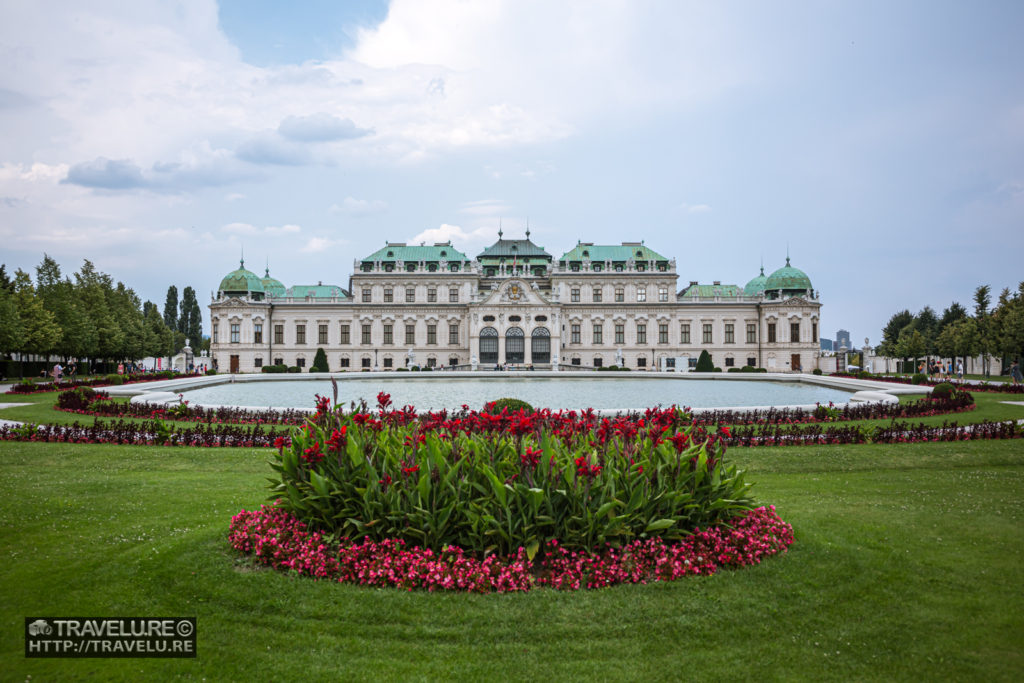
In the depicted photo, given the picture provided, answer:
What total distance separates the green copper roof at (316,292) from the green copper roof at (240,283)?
3660mm

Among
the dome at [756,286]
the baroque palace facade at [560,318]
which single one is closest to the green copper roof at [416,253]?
the baroque palace facade at [560,318]

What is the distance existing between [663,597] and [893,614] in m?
2.12

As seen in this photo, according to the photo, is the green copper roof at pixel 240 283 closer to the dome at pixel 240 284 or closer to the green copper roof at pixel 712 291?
the dome at pixel 240 284

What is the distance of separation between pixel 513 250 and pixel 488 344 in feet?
49.3

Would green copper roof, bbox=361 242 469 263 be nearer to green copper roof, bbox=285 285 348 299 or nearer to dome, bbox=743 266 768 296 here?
green copper roof, bbox=285 285 348 299

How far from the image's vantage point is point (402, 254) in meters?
73.2

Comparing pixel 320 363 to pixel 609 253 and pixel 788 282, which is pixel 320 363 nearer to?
pixel 609 253

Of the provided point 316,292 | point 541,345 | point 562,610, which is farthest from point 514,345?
point 562,610

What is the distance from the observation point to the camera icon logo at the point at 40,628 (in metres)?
5.32

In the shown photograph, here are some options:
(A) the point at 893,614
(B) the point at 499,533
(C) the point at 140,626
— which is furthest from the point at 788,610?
(C) the point at 140,626

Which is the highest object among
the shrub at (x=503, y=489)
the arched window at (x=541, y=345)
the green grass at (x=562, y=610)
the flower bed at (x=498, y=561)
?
the arched window at (x=541, y=345)

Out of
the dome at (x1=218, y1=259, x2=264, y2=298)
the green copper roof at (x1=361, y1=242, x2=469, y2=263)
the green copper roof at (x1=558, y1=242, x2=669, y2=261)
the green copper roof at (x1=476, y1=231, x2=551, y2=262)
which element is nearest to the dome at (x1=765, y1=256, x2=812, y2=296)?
the green copper roof at (x1=558, y1=242, x2=669, y2=261)

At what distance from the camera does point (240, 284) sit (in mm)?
70562

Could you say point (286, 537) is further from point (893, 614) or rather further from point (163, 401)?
point (163, 401)
